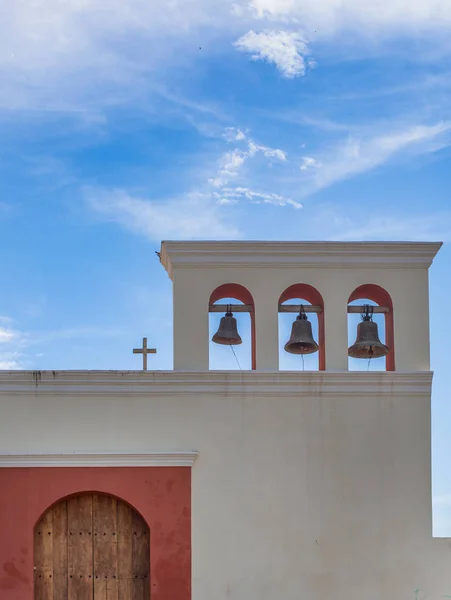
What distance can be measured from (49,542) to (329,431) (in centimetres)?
337

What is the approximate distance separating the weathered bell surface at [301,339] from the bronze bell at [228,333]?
0.60m

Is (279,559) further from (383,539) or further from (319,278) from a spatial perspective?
(319,278)

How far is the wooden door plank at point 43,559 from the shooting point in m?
13.0

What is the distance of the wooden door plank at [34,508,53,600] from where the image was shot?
12953mm

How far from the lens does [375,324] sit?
13688 millimetres

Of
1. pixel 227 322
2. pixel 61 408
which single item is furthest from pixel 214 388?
pixel 61 408

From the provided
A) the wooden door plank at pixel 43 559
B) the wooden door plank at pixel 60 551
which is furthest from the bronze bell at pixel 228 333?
the wooden door plank at pixel 43 559

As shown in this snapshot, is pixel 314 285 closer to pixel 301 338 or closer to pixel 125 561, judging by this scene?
pixel 301 338

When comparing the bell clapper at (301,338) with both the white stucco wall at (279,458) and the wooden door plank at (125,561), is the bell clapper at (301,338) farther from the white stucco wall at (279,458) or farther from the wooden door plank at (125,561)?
the wooden door plank at (125,561)

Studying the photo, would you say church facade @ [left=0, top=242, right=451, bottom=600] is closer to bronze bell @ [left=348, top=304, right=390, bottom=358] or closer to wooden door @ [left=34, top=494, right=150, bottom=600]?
wooden door @ [left=34, top=494, right=150, bottom=600]

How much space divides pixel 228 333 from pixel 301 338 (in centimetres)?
85

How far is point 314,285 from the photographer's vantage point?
13.6 meters

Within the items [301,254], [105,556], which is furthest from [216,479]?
[301,254]

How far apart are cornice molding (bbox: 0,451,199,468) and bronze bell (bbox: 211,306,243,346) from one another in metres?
1.41
